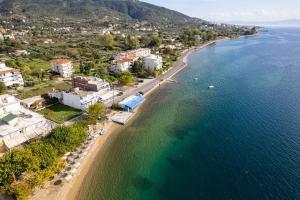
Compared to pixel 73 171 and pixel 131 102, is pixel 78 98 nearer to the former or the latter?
pixel 131 102

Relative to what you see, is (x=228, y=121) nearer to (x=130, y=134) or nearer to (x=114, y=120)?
(x=130, y=134)

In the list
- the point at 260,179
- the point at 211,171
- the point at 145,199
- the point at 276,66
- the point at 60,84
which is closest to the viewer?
the point at 145,199

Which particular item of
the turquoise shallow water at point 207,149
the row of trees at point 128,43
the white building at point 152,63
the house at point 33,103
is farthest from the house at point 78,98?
the row of trees at point 128,43

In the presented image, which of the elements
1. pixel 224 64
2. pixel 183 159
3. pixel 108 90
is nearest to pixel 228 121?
pixel 183 159

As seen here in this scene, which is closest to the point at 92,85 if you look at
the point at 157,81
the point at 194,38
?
the point at 157,81

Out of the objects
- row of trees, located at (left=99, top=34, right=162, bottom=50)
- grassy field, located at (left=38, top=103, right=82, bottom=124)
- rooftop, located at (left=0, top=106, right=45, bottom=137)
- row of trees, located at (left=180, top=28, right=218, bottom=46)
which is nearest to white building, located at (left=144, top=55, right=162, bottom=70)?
grassy field, located at (left=38, top=103, right=82, bottom=124)
